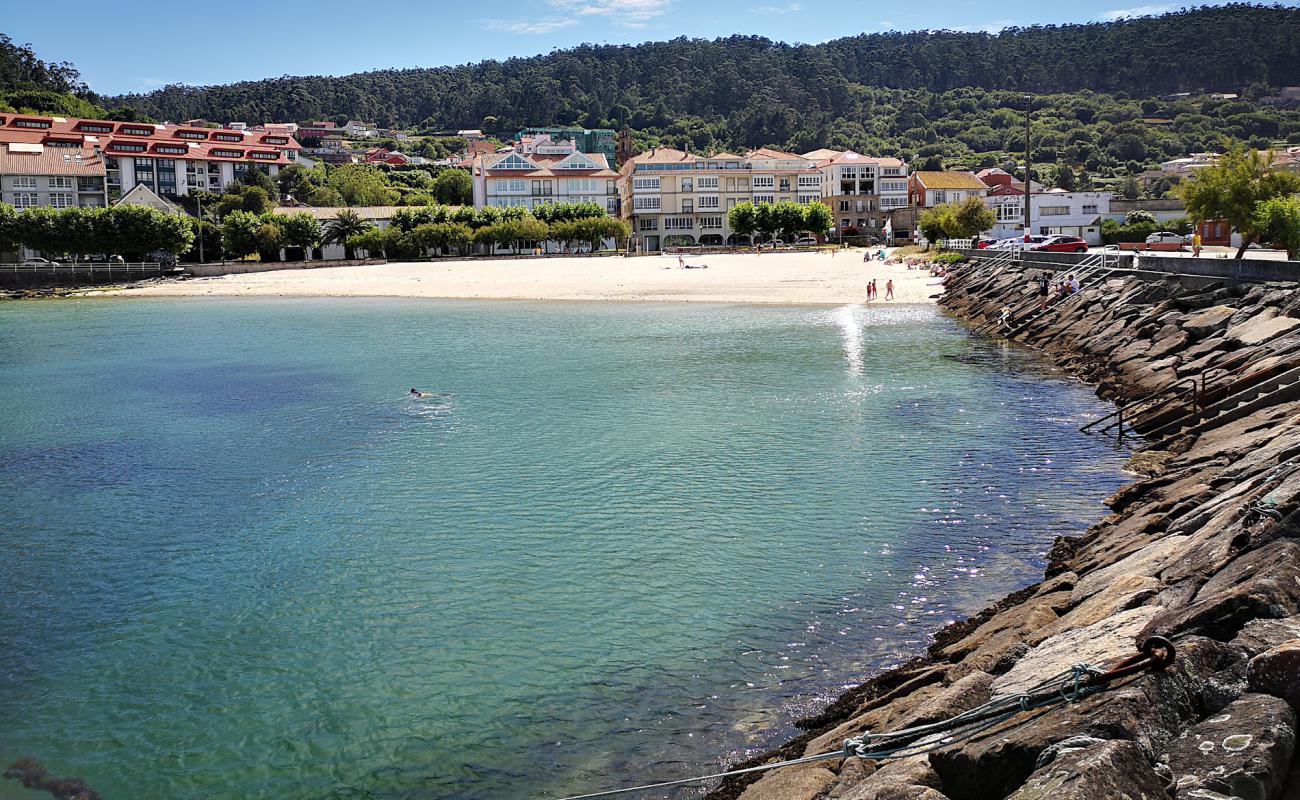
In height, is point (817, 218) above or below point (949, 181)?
below

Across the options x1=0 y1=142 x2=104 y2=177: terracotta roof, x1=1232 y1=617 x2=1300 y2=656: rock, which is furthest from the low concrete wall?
x1=1232 y1=617 x2=1300 y2=656: rock

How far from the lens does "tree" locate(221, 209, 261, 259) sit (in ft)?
315

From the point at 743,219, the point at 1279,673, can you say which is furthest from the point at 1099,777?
the point at 743,219

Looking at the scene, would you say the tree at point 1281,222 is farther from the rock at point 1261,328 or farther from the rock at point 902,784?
the rock at point 902,784

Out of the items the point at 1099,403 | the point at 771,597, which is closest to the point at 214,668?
the point at 771,597

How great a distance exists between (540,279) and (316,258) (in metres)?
36.8

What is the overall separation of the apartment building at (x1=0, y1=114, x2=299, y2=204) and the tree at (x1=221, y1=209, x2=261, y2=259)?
25598 millimetres

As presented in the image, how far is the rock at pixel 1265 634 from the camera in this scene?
7301 mm

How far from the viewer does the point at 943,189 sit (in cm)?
11600

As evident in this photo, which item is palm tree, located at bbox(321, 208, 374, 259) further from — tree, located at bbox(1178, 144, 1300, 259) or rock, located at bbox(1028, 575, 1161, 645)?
rock, located at bbox(1028, 575, 1161, 645)

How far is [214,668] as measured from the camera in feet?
42.5

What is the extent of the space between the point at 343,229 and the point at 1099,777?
10399 centimetres

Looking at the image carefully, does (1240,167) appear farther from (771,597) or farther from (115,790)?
(115,790)

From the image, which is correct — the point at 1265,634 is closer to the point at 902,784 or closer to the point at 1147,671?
the point at 1147,671
